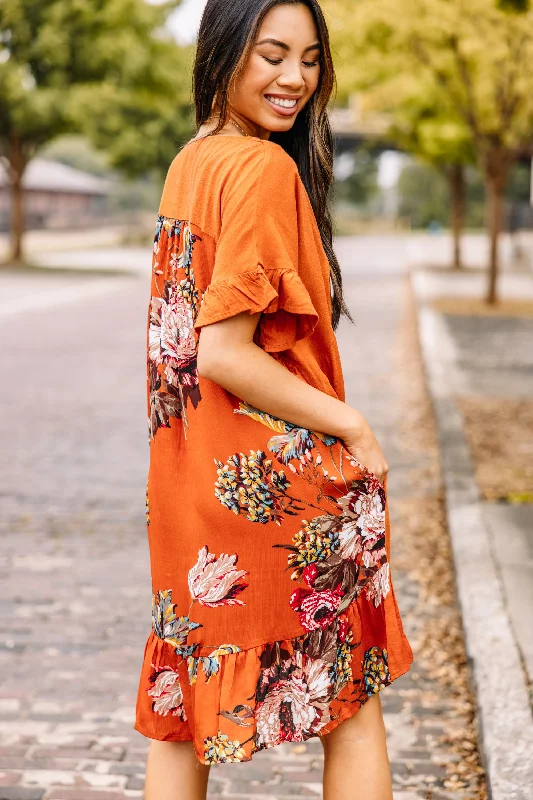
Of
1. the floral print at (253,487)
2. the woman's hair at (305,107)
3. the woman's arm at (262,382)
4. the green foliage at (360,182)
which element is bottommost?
the floral print at (253,487)

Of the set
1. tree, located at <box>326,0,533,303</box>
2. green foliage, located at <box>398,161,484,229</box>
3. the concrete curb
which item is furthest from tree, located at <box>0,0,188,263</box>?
green foliage, located at <box>398,161,484,229</box>

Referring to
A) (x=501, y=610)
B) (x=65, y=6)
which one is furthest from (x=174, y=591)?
(x=65, y=6)

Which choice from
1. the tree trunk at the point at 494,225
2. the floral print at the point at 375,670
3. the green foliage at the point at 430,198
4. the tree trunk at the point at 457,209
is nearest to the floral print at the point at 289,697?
the floral print at the point at 375,670

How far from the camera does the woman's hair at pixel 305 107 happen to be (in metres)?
1.83

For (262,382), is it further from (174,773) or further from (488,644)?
(488,644)

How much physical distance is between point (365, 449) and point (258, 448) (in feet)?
0.67

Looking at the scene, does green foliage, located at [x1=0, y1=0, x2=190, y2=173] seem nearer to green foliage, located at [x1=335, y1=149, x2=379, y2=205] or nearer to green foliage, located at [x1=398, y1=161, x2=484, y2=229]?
green foliage, located at [x1=398, y1=161, x2=484, y2=229]

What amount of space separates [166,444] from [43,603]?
2.70 m

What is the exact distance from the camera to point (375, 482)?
193 centimetres

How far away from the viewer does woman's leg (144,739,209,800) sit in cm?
205

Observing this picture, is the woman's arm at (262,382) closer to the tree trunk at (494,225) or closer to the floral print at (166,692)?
the floral print at (166,692)

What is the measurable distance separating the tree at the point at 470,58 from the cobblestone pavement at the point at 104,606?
256 inches

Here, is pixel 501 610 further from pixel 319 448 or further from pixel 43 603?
pixel 319 448

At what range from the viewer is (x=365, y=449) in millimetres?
1896
